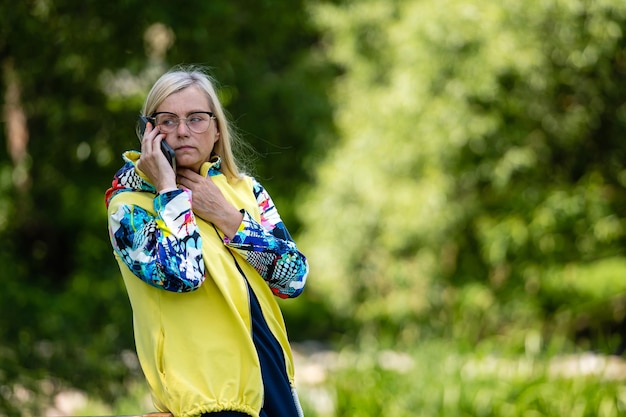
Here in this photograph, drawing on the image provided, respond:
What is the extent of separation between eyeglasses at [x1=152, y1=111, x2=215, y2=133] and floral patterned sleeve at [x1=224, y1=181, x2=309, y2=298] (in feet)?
0.75

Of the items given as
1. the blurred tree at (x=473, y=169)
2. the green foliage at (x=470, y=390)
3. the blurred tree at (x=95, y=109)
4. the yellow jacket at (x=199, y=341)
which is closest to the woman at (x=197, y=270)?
the yellow jacket at (x=199, y=341)

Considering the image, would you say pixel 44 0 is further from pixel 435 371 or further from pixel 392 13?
pixel 392 13

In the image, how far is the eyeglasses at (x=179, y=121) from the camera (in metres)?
2.04

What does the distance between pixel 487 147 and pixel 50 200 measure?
4244 millimetres

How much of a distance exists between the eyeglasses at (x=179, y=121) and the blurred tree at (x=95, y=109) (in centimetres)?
246

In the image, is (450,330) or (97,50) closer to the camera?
(97,50)

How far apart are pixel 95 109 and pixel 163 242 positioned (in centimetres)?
396

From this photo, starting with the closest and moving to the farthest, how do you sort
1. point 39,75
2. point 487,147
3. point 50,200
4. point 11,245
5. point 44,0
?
point 44,0 → point 39,75 → point 11,245 → point 50,200 → point 487,147

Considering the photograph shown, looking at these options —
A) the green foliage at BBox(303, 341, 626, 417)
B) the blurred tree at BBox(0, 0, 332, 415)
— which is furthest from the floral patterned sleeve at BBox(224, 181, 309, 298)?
the green foliage at BBox(303, 341, 626, 417)

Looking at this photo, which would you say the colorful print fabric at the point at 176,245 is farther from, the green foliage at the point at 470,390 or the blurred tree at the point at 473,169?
the blurred tree at the point at 473,169

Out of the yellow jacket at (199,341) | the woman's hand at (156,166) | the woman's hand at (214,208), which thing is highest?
the woman's hand at (156,166)

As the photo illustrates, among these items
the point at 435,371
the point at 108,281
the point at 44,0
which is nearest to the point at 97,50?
the point at 44,0

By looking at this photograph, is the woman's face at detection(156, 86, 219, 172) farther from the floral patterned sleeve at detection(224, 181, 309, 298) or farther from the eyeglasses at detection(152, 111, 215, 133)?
the floral patterned sleeve at detection(224, 181, 309, 298)

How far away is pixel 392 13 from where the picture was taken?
9.12 metres
